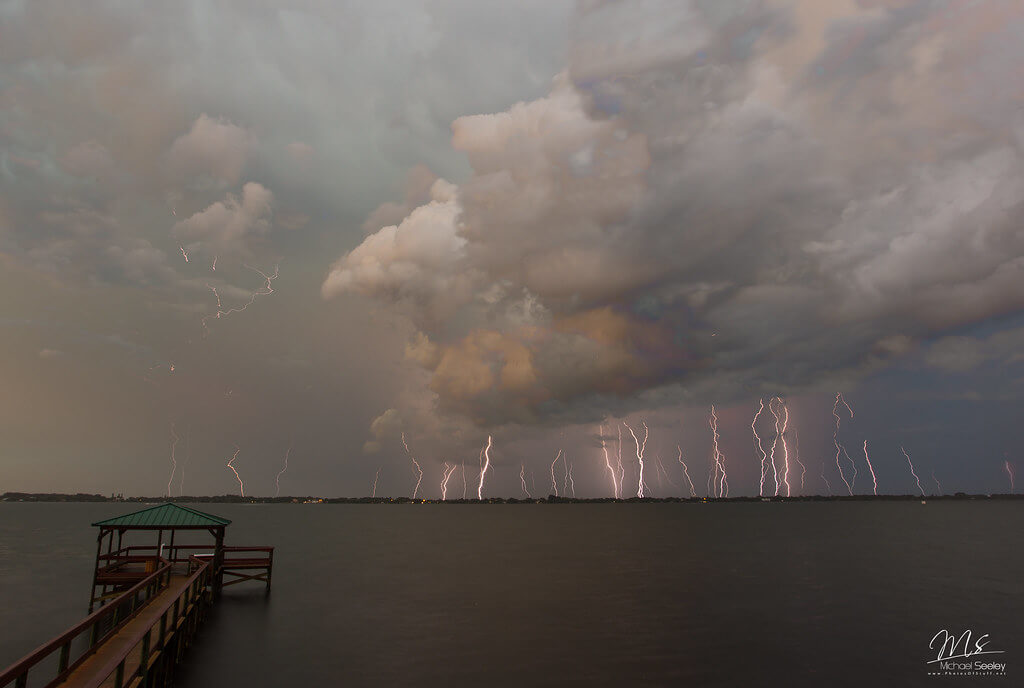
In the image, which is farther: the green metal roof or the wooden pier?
the green metal roof

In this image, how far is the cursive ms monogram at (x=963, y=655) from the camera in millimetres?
26984

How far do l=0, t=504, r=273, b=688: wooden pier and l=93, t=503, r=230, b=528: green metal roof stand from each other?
51 mm

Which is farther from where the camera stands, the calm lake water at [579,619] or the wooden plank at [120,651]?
the calm lake water at [579,619]

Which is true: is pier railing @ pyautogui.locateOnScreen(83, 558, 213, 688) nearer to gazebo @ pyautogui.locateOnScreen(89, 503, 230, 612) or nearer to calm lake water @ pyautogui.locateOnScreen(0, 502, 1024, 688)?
calm lake water @ pyautogui.locateOnScreen(0, 502, 1024, 688)

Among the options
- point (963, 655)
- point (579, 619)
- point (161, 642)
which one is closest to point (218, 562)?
point (161, 642)

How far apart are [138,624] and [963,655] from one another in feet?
119

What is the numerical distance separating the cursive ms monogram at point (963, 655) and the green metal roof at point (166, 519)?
36.9 m

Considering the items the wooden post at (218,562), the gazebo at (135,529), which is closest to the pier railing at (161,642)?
the gazebo at (135,529)

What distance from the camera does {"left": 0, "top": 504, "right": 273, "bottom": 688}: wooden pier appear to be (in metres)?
14.6

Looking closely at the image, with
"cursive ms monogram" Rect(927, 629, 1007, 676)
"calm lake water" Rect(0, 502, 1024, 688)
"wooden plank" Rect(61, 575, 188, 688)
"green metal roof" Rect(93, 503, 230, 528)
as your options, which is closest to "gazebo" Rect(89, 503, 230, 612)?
"green metal roof" Rect(93, 503, 230, 528)

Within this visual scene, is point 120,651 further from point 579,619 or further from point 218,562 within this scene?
point 218,562

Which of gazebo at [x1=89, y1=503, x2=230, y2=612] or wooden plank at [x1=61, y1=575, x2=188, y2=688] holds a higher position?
gazebo at [x1=89, y1=503, x2=230, y2=612]

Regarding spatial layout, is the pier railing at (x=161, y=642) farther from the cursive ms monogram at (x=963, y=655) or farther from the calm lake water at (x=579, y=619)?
the cursive ms monogram at (x=963, y=655)

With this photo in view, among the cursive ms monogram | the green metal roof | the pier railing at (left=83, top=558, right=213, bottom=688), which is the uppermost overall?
the green metal roof
